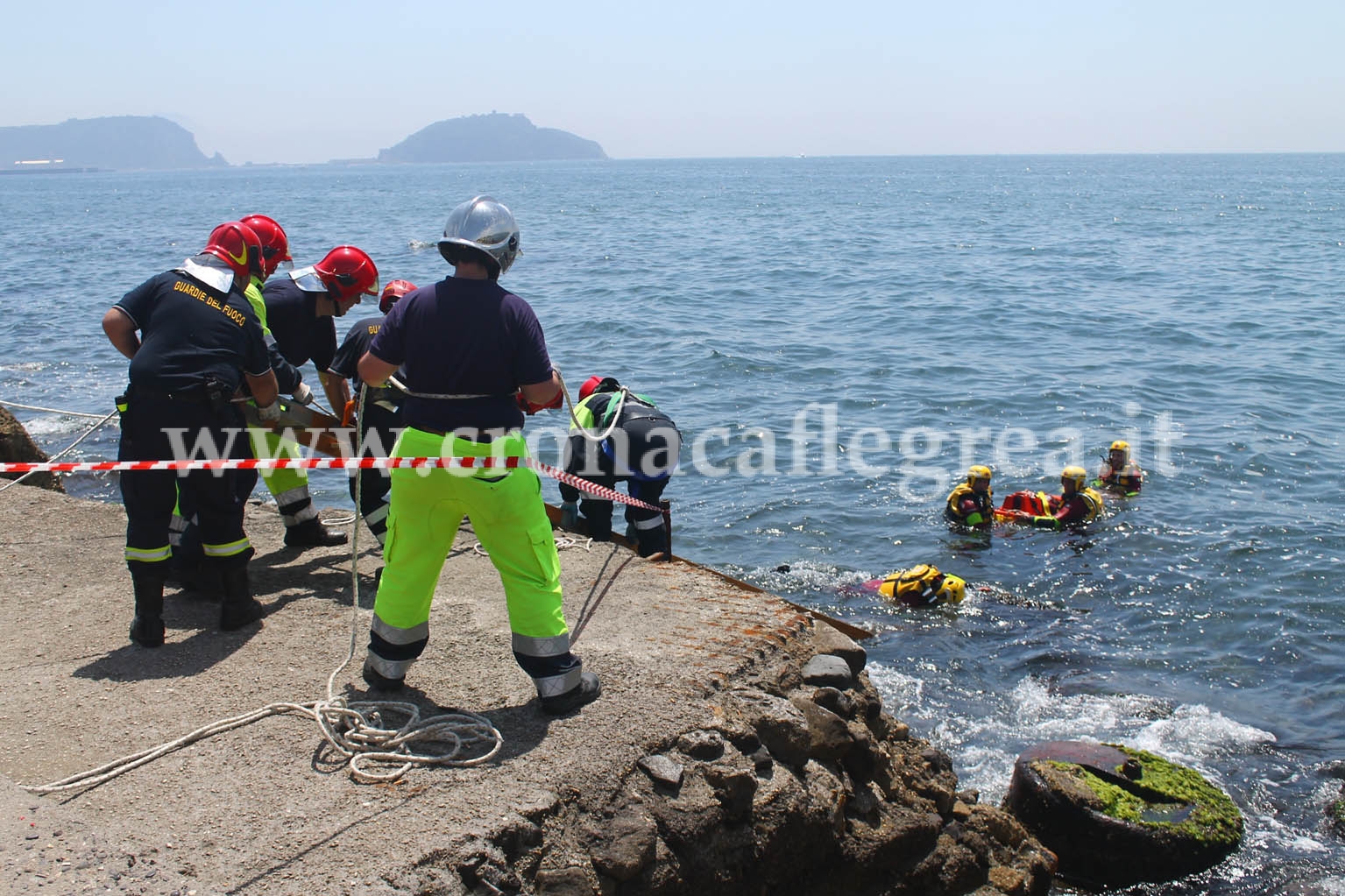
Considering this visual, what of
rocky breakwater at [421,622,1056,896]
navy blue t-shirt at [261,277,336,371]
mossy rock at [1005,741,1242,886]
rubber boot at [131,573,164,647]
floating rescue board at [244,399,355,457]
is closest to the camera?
rocky breakwater at [421,622,1056,896]

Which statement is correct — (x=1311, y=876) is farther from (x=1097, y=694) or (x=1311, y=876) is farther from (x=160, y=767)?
(x=160, y=767)

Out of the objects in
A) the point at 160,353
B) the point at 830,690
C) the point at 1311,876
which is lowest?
the point at 1311,876

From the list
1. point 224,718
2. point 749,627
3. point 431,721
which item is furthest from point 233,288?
point 749,627

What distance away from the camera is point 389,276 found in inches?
1197

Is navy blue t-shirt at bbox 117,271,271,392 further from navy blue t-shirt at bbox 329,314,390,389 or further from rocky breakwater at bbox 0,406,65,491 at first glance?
rocky breakwater at bbox 0,406,65,491

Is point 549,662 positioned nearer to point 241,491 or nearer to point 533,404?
point 533,404

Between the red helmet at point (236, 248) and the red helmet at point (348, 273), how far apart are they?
929mm

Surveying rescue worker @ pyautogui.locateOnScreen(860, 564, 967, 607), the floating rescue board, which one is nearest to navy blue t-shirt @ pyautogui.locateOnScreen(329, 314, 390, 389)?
the floating rescue board

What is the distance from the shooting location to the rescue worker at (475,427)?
405cm

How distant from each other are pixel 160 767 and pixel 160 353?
1.87m

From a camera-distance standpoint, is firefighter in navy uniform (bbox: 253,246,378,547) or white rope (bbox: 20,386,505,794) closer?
white rope (bbox: 20,386,505,794)

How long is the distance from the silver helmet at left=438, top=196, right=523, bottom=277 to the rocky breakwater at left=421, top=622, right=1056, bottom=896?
80.8 inches

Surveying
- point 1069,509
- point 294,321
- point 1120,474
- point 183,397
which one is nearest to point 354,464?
point 183,397

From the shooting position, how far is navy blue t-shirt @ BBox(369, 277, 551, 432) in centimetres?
406
